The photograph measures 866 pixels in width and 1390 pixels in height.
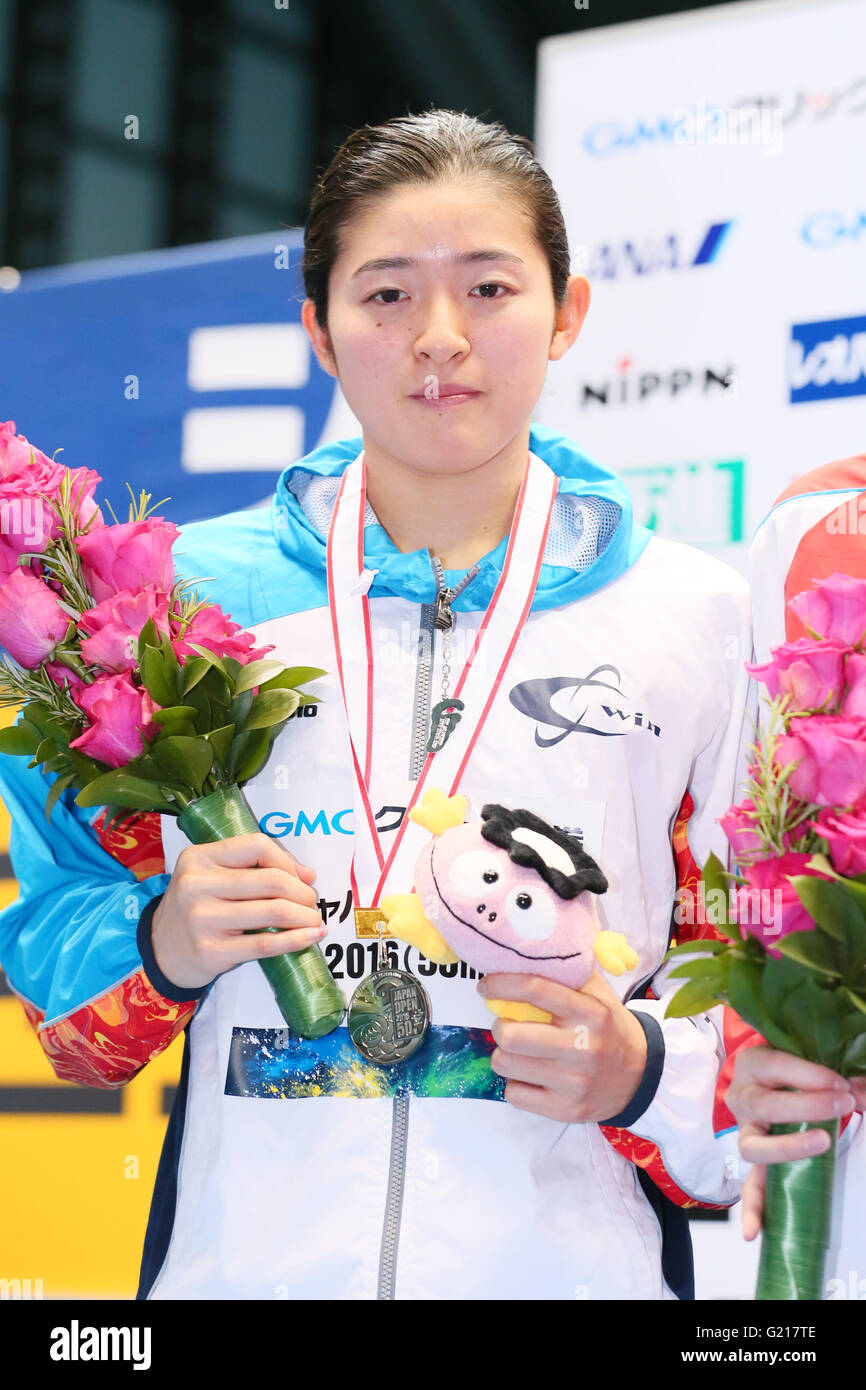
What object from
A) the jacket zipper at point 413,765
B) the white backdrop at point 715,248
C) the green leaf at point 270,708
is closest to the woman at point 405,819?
the jacket zipper at point 413,765

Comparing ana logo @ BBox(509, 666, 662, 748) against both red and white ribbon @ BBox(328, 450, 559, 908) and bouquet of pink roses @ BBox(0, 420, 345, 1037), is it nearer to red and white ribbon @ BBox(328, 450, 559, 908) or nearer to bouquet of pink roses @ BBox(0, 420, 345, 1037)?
red and white ribbon @ BBox(328, 450, 559, 908)

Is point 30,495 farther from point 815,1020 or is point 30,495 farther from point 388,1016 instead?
point 815,1020

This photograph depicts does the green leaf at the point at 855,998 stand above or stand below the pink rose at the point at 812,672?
below

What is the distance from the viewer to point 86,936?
5.37 feet

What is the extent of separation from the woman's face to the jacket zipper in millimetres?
152

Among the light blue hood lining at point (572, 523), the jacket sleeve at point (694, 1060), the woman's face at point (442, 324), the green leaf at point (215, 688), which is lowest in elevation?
the jacket sleeve at point (694, 1060)

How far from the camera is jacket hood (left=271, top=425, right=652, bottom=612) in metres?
1.68

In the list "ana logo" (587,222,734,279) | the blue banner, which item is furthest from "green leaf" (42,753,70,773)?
"ana logo" (587,222,734,279)

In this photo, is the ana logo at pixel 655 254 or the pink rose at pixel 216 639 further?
the ana logo at pixel 655 254

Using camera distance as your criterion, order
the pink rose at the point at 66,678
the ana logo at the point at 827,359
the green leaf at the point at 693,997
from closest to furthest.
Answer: the green leaf at the point at 693,997 → the pink rose at the point at 66,678 → the ana logo at the point at 827,359

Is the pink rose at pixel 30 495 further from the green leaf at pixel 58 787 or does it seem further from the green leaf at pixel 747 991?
the green leaf at pixel 747 991

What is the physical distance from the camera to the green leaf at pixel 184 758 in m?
1.43

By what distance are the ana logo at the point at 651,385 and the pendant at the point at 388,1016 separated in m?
1.55

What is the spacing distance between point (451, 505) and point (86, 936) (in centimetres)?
64
